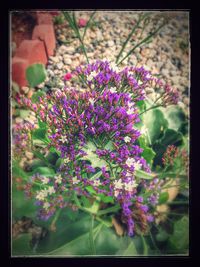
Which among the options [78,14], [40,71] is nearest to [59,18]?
[78,14]

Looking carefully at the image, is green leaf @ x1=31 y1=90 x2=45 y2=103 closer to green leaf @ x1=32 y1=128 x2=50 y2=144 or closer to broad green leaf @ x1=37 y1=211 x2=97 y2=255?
green leaf @ x1=32 y1=128 x2=50 y2=144

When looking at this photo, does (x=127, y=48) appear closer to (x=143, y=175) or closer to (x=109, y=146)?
(x=109, y=146)

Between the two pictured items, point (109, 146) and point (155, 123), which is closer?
point (109, 146)

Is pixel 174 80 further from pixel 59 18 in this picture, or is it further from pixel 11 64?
pixel 11 64

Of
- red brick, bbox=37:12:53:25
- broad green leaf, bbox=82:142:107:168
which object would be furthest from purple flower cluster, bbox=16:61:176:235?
red brick, bbox=37:12:53:25

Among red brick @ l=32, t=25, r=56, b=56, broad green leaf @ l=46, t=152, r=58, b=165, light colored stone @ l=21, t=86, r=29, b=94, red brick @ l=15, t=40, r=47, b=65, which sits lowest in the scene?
broad green leaf @ l=46, t=152, r=58, b=165

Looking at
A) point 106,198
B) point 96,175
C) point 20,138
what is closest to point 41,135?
point 20,138
